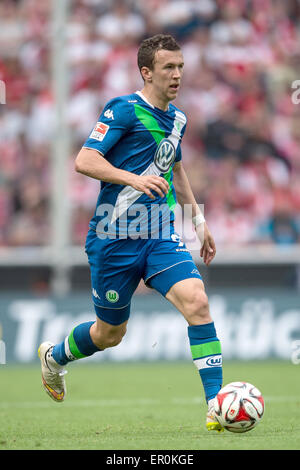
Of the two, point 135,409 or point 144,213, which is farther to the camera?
point 135,409

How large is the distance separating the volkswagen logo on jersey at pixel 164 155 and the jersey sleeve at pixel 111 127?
0.97 feet

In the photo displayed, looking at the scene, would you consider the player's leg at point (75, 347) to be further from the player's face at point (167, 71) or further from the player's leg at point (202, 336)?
the player's face at point (167, 71)

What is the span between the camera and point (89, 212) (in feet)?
43.1

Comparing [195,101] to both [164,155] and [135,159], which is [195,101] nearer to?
[164,155]

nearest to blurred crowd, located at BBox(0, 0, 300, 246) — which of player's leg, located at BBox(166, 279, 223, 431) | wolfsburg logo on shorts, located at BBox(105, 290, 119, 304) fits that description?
wolfsburg logo on shorts, located at BBox(105, 290, 119, 304)

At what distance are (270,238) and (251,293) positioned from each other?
1.05 meters

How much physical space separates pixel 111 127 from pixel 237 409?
202 centimetres

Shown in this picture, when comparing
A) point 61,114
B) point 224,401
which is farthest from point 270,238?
point 224,401

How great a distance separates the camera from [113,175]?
553 centimetres

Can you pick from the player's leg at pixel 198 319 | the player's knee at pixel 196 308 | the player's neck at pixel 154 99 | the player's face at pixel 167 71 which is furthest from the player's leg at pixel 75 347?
the player's face at pixel 167 71

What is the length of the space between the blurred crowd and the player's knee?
718cm

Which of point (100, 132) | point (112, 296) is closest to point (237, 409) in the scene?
point (112, 296)

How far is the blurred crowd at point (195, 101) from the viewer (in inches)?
512

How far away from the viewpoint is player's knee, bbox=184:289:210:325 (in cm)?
559
